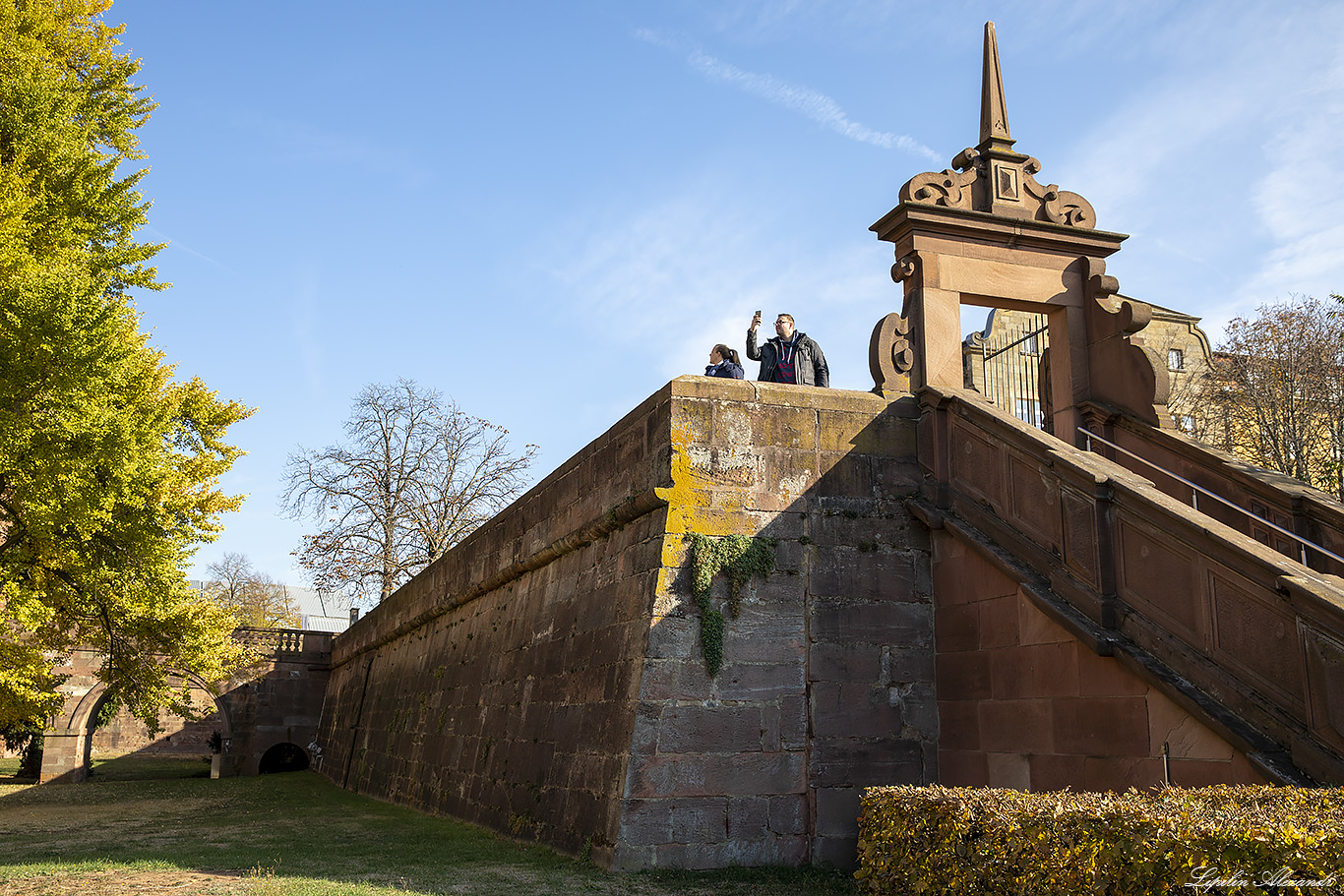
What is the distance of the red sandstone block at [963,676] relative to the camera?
759cm

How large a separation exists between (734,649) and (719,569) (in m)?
0.60

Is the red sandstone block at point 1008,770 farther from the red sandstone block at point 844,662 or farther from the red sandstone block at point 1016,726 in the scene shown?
the red sandstone block at point 844,662

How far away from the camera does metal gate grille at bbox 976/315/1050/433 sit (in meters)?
11.1

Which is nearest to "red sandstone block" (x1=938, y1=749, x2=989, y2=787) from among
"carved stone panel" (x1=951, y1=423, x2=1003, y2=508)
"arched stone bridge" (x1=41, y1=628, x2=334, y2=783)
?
"carved stone panel" (x1=951, y1=423, x2=1003, y2=508)

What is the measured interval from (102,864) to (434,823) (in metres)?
4.00

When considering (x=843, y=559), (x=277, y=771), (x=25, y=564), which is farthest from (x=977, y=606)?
(x=277, y=771)

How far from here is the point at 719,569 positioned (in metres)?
7.95

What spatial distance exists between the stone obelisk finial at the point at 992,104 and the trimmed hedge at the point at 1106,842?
6666mm

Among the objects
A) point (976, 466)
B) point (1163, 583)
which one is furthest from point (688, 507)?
point (1163, 583)

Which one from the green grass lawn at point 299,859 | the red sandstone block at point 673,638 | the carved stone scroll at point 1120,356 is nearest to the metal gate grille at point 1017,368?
the carved stone scroll at point 1120,356

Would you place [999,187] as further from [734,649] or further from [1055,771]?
[1055,771]

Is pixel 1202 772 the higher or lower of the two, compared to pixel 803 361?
lower

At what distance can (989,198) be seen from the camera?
9.95 metres

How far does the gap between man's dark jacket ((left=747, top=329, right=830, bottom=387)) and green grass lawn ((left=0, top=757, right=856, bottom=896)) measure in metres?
4.86
